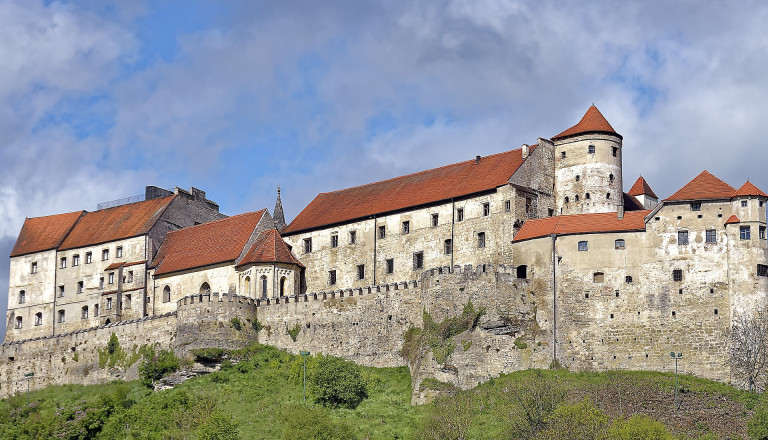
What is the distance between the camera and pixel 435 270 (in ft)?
299

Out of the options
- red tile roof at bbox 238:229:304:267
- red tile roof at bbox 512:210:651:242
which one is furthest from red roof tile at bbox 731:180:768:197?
red tile roof at bbox 238:229:304:267

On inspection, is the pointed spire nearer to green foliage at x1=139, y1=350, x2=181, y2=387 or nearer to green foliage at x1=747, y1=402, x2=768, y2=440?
green foliage at x1=139, y1=350, x2=181, y2=387

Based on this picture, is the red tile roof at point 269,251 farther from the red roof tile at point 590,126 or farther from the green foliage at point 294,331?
the red roof tile at point 590,126

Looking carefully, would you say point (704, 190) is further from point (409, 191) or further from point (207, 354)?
point (207, 354)

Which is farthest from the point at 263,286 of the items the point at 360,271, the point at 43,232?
the point at 43,232

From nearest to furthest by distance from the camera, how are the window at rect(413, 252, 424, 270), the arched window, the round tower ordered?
the round tower
the window at rect(413, 252, 424, 270)
the arched window

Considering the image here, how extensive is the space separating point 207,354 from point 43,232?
33.5m

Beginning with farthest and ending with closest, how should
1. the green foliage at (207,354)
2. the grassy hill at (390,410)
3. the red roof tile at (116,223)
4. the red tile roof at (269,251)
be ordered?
1. the red roof tile at (116,223)
2. the red tile roof at (269,251)
3. the green foliage at (207,354)
4. the grassy hill at (390,410)

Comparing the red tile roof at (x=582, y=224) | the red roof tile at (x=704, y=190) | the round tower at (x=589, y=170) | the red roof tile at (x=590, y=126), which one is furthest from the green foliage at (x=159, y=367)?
the red roof tile at (x=704, y=190)

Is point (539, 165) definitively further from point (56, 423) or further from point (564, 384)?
point (56, 423)

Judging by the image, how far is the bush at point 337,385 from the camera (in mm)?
86625

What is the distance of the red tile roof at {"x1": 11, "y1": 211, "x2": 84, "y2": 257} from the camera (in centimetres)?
11806

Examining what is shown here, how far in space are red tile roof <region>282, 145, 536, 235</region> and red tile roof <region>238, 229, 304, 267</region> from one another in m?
2.44

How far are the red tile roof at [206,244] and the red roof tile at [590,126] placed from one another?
28.2 meters
